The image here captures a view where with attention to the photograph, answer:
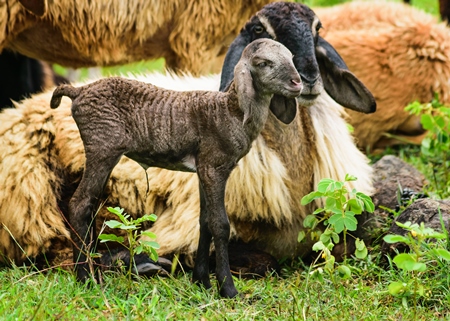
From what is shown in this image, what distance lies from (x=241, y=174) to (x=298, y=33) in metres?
0.84

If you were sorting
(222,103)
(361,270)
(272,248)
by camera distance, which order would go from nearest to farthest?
1. (222,103)
2. (361,270)
3. (272,248)

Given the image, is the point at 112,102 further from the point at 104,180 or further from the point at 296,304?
the point at 296,304

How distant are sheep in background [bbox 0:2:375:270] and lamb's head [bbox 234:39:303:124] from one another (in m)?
0.71

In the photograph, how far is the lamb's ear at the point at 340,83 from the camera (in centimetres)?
421

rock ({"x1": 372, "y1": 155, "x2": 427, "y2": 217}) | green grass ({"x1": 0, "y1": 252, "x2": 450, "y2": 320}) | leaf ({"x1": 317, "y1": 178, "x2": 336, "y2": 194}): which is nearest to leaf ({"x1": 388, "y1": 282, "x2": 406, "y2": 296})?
green grass ({"x1": 0, "y1": 252, "x2": 450, "y2": 320})

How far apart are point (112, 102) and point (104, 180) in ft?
1.13

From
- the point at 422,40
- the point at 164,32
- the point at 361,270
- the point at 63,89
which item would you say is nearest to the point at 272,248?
the point at 361,270

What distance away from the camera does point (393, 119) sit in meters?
6.67

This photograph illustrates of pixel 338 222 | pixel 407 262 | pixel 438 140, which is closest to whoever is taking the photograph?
Result: pixel 407 262

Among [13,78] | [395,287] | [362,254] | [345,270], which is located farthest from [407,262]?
[13,78]

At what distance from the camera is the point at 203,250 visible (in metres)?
3.55

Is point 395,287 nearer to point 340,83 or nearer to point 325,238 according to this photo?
point 325,238

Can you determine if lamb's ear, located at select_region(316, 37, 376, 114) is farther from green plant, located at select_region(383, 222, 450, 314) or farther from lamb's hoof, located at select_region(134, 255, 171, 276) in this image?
lamb's hoof, located at select_region(134, 255, 171, 276)

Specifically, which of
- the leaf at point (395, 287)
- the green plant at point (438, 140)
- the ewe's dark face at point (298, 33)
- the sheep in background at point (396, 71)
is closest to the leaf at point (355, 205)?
the leaf at point (395, 287)
